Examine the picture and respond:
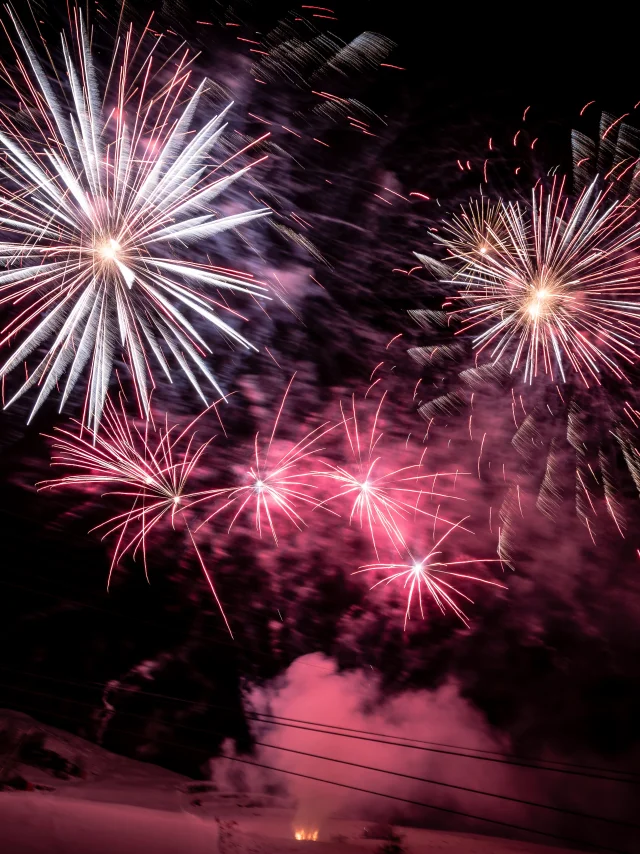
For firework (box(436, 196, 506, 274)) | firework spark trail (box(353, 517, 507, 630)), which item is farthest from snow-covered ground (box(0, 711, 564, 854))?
firework (box(436, 196, 506, 274))

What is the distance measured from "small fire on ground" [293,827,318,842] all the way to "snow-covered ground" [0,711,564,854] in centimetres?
24

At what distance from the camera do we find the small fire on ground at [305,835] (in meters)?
14.6

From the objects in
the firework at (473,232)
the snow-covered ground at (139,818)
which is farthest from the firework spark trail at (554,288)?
the snow-covered ground at (139,818)

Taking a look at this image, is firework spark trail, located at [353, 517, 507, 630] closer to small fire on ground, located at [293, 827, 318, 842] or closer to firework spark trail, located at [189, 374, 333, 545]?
firework spark trail, located at [189, 374, 333, 545]

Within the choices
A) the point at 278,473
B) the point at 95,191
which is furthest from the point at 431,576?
the point at 95,191

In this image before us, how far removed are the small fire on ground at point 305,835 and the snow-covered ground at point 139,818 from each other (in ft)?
0.77

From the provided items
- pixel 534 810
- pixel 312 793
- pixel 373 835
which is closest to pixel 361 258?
pixel 373 835

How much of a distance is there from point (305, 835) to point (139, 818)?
17.7 feet

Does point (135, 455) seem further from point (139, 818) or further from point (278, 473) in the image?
point (139, 818)

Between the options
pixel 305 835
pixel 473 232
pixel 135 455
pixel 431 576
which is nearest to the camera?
pixel 473 232

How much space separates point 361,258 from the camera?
6.79 meters

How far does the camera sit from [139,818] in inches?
488

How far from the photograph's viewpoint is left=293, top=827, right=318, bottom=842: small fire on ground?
575 inches

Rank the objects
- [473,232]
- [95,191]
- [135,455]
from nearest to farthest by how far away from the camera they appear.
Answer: [95,191] → [473,232] → [135,455]
